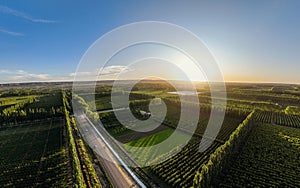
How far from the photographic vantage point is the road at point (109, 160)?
1745 cm

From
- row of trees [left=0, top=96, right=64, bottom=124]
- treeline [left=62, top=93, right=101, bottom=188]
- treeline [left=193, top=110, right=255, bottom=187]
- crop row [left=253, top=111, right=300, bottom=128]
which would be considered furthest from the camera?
crop row [left=253, top=111, right=300, bottom=128]

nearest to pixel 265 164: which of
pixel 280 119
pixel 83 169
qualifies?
pixel 83 169

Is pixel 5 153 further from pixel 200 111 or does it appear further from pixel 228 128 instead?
pixel 200 111

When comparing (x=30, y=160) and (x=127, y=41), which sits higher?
(x=127, y=41)

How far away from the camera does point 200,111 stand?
48.6 metres

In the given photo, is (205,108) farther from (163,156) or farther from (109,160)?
(109,160)

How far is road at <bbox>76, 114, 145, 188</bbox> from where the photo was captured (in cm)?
1745

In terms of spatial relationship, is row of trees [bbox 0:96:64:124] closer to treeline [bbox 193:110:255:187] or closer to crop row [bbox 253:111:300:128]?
treeline [bbox 193:110:255:187]

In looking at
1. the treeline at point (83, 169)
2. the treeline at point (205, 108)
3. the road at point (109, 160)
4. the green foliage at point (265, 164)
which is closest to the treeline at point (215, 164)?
the green foliage at point (265, 164)

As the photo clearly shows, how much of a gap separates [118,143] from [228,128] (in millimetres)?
22672

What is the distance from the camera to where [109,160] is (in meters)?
21.6

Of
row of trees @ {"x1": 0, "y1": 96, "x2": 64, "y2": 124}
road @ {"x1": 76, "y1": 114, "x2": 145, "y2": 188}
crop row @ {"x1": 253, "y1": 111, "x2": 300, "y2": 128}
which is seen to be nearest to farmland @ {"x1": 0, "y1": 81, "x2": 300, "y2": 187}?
row of trees @ {"x1": 0, "y1": 96, "x2": 64, "y2": 124}

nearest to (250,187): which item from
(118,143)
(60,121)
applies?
(118,143)

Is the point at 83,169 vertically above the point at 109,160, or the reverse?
the point at 109,160
